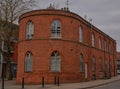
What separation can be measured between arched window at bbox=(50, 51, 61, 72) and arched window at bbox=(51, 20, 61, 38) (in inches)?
80.3

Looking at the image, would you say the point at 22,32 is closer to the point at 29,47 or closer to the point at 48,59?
the point at 29,47

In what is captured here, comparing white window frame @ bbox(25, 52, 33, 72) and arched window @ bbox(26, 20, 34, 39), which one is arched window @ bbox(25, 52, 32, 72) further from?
arched window @ bbox(26, 20, 34, 39)

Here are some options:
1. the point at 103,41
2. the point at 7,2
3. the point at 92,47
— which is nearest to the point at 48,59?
the point at 92,47

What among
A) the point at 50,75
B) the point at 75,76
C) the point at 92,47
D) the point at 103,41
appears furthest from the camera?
the point at 103,41

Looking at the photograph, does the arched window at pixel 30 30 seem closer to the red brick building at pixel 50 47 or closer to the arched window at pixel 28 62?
the red brick building at pixel 50 47

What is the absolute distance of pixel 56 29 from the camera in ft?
89.8

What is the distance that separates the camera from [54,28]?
89.7ft

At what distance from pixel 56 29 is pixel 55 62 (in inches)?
153

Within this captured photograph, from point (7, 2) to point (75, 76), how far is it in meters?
16.9

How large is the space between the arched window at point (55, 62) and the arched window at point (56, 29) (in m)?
2.04

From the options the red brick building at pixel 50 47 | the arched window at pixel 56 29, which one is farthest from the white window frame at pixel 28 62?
the arched window at pixel 56 29

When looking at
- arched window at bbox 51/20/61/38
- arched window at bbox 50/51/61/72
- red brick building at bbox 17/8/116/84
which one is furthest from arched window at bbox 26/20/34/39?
arched window at bbox 50/51/61/72

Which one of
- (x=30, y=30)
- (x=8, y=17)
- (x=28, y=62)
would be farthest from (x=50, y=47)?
(x=8, y=17)

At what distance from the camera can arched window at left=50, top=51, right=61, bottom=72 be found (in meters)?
26.3
